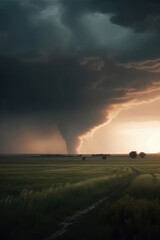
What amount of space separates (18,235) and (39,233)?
1334mm

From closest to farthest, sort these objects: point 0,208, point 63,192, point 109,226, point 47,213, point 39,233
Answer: point 109,226, point 39,233, point 0,208, point 47,213, point 63,192

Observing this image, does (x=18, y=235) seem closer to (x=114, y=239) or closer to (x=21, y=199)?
(x=114, y=239)

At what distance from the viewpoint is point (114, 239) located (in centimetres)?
1050

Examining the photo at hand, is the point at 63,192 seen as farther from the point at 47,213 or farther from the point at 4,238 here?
the point at 4,238

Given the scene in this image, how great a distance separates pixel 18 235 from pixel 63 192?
1116 centimetres

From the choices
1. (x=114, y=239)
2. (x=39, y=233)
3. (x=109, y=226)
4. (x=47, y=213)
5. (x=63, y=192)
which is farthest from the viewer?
(x=63, y=192)

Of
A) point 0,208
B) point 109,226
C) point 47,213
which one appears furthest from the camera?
point 47,213

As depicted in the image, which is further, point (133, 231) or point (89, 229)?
point (89, 229)

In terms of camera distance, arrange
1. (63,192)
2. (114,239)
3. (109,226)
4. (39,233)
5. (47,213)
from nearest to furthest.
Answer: (114,239) < (109,226) < (39,233) < (47,213) < (63,192)

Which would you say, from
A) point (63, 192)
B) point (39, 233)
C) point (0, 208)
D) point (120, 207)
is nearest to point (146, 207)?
point (120, 207)

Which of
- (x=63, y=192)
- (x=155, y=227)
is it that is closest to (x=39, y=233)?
(x=155, y=227)

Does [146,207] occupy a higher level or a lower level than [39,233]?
higher

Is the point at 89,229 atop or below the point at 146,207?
below

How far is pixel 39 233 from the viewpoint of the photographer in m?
12.7
